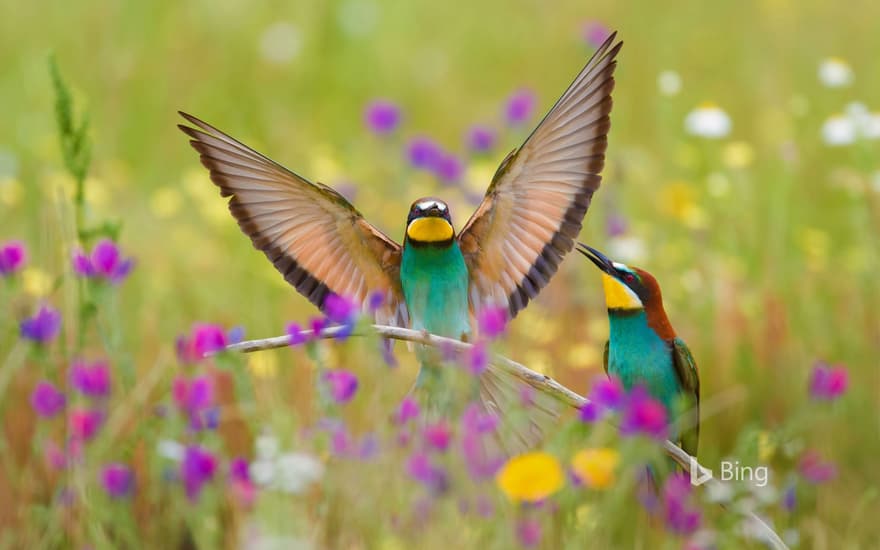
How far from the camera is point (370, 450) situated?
152 cm

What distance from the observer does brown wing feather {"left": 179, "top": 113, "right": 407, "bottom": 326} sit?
5.59ft

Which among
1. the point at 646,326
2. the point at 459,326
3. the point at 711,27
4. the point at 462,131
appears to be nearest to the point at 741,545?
the point at 646,326

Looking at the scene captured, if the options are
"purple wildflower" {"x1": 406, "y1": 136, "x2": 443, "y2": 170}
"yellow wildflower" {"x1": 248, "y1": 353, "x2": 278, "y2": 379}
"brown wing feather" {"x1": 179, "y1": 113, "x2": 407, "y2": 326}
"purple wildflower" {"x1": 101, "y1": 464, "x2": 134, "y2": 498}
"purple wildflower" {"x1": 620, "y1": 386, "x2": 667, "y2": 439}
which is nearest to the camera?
"purple wildflower" {"x1": 620, "y1": 386, "x2": 667, "y2": 439}

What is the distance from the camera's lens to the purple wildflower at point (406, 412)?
1.59 m

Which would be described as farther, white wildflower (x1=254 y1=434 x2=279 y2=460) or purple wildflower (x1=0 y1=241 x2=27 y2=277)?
purple wildflower (x1=0 y1=241 x2=27 y2=277)

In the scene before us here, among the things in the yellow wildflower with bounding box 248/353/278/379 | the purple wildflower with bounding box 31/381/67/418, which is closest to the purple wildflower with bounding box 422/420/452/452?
the purple wildflower with bounding box 31/381/67/418

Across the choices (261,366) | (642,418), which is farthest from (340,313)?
(261,366)

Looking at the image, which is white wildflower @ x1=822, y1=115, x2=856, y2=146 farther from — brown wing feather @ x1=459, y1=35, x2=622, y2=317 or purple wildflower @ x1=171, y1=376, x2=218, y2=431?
purple wildflower @ x1=171, y1=376, x2=218, y2=431

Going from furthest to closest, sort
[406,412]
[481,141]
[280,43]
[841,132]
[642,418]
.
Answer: [280,43], [481,141], [841,132], [406,412], [642,418]

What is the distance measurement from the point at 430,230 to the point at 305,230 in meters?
0.18

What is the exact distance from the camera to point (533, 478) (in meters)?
1.18

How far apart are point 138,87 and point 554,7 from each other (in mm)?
2080

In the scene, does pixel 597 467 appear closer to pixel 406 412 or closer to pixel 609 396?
pixel 609 396

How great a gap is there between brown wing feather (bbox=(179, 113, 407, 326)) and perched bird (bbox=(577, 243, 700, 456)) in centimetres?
29
